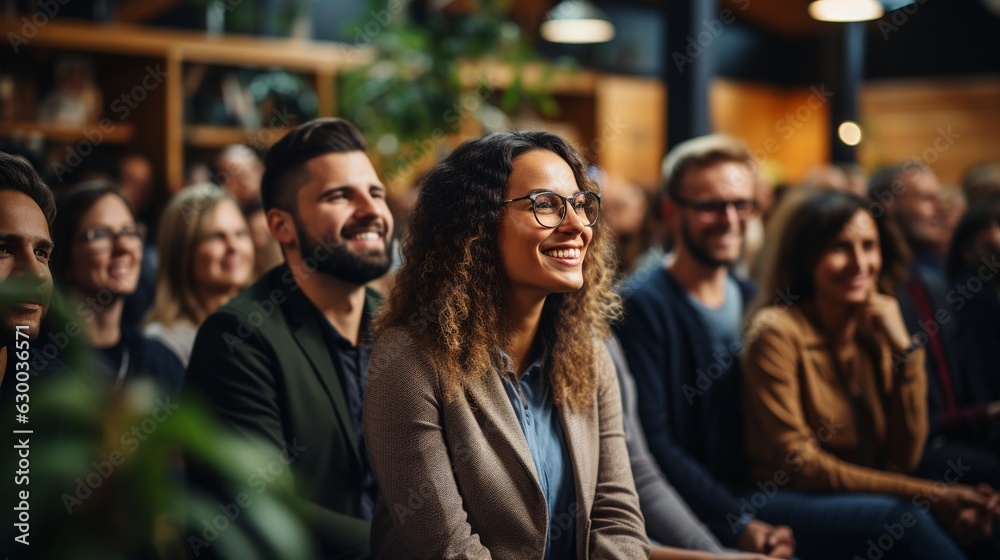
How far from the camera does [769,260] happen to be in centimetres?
264

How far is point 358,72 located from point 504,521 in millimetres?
3890

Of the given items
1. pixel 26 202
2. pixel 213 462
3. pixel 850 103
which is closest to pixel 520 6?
pixel 850 103

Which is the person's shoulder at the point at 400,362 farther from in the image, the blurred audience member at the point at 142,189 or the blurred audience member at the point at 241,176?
the blurred audience member at the point at 142,189

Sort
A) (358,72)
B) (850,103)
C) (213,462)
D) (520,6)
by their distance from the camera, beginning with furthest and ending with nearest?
(520,6)
(850,103)
(358,72)
(213,462)

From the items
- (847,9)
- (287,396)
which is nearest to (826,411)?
(287,396)

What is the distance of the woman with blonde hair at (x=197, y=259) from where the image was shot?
110 inches

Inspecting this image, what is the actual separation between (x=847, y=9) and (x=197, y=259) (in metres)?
3.36

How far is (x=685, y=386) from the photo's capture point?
99.9 inches

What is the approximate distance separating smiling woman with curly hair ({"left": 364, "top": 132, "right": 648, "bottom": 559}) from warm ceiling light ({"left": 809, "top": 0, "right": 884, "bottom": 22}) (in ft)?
10.8

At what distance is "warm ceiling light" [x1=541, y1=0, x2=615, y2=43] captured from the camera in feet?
22.3

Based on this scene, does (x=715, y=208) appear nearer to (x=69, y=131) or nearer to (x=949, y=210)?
(x=949, y=210)

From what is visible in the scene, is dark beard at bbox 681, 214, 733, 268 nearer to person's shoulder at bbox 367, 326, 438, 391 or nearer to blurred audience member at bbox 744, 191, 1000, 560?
blurred audience member at bbox 744, 191, 1000, 560

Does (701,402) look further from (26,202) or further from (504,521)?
(26,202)

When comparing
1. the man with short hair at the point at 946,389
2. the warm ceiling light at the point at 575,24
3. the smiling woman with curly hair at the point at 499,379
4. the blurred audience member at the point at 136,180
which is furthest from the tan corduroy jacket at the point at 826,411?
the warm ceiling light at the point at 575,24
